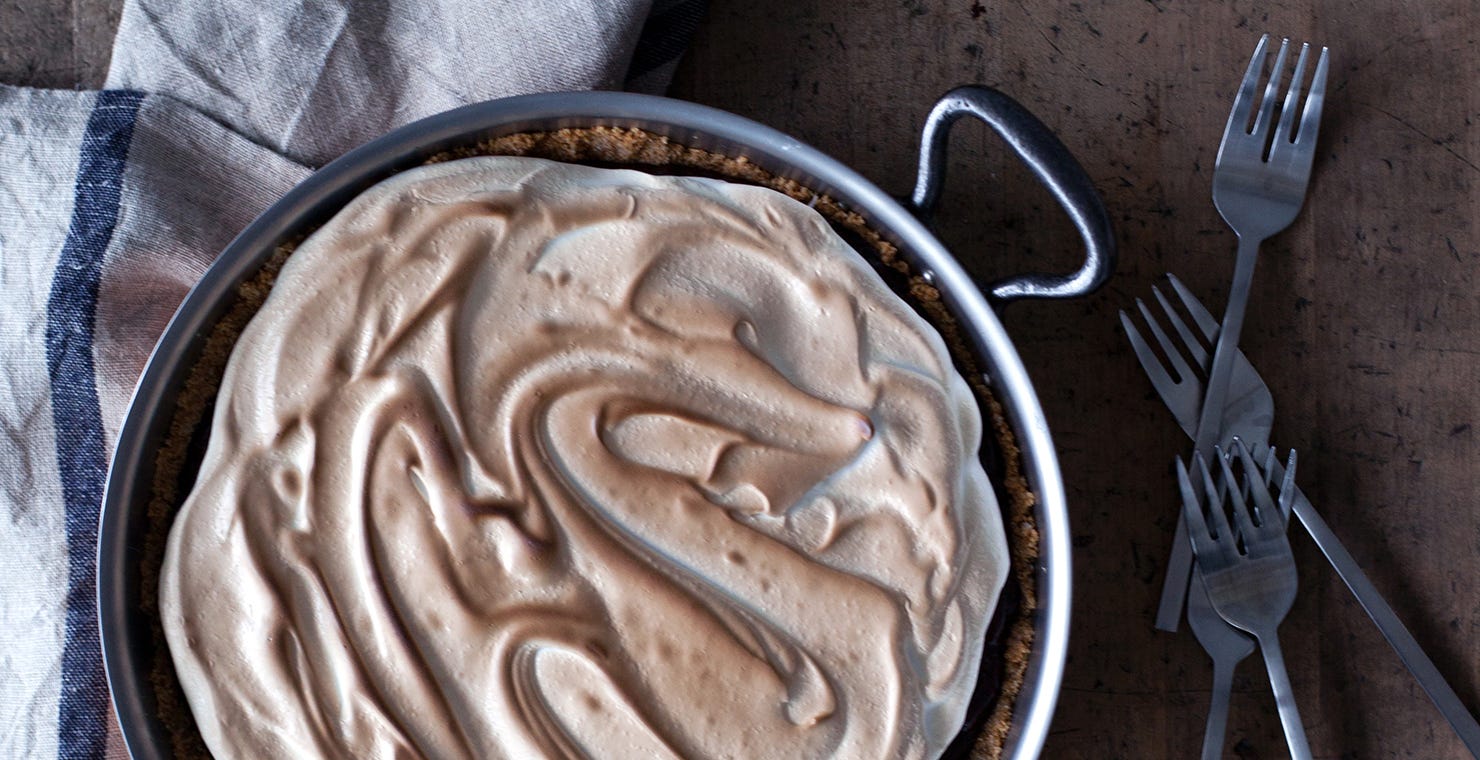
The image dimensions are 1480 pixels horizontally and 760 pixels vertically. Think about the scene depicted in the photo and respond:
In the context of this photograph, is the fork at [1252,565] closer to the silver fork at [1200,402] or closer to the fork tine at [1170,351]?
the silver fork at [1200,402]

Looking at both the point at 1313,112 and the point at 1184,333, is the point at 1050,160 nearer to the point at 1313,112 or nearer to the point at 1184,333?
the point at 1184,333

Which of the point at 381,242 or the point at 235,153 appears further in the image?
the point at 235,153

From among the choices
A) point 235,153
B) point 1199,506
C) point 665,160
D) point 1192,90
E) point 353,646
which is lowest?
point 353,646

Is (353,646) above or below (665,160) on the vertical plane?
below

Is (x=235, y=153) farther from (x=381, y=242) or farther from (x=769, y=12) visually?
(x=769, y=12)

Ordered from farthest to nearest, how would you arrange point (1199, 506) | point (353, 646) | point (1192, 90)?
point (1192, 90)
point (1199, 506)
point (353, 646)

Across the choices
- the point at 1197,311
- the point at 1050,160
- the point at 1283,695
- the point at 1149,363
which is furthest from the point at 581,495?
the point at 1283,695

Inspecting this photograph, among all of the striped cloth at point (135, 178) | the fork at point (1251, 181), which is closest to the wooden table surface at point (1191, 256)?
the fork at point (1251, 181)

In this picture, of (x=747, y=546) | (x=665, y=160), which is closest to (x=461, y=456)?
(x=747, y=546)
